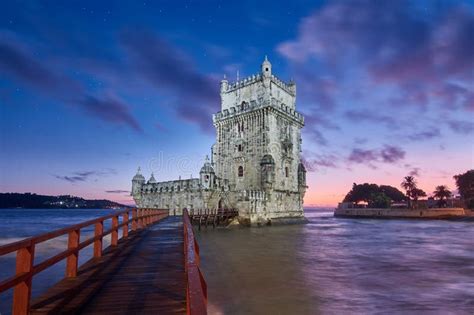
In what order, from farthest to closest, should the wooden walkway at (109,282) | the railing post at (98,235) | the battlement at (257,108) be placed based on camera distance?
the battlement at (257,108)
the railing post at (98,235)
the wooden walkway at (109,282)

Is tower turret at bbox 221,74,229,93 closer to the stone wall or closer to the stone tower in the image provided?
the stone tower

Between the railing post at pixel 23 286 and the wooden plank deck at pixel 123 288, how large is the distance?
412mm

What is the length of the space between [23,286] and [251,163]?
38254 mm

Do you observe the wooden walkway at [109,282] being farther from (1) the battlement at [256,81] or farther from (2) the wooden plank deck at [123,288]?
(1) the battlement at [256,81]

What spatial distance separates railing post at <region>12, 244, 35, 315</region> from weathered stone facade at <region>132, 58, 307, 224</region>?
115 ft

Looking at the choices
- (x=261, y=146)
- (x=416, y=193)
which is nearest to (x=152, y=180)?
(x=261, y=146)

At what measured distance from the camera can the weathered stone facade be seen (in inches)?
1609

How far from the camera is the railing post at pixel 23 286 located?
4.64m

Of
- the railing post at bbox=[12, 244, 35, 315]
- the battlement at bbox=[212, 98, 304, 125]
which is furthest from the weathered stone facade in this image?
the railing post at bbox=[12, 244, 35, 315]

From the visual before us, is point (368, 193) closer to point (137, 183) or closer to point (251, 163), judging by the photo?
point (251, 163)

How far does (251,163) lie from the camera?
4259 cm

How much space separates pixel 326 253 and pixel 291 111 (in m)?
28.1

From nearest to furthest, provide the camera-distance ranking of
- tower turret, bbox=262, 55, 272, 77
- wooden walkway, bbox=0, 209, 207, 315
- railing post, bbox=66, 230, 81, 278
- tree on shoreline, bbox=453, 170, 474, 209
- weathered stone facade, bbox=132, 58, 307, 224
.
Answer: wooden walkway, bbox=0, 209, 207, 315, railing post, bbox=66, 230, 81, 278, weathered stone facade, bbox=132, 58, 307, 224, tower turret, bbox=262, 55, 272, 77, tree on shoreline, bbox=453, 170, 474, 209

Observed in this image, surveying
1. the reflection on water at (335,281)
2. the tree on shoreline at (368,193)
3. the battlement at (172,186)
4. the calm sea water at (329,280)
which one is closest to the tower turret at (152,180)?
the battlement at (172,186)
